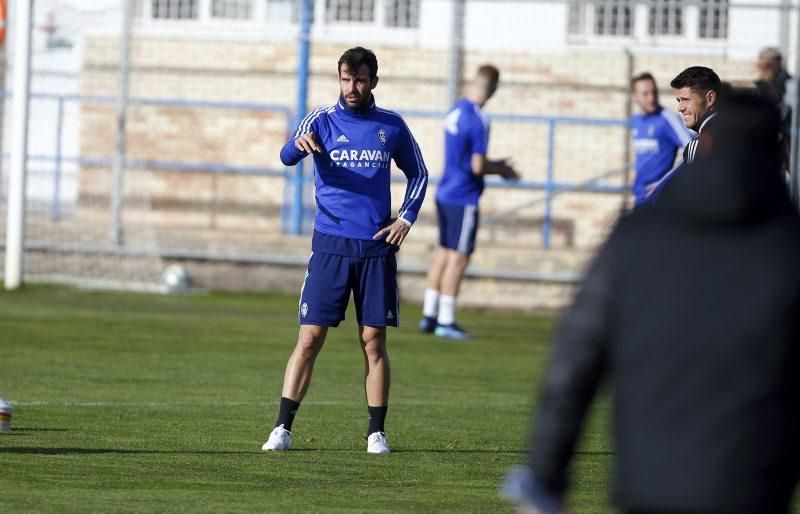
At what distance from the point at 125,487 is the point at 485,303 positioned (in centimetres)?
1380

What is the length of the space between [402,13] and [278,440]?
15869 millimetres

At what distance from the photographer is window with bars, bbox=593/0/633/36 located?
22.6 m

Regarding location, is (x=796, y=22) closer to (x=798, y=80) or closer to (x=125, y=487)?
(x=798, y=80)

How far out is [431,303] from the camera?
1753cm

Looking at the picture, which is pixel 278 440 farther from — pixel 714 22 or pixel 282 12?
pixel 282 12

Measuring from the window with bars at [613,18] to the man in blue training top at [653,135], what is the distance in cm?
511

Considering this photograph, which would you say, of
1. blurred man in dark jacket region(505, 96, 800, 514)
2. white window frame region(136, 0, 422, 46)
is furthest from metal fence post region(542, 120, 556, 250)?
blurred man in dark jacket region(505, 96, 800, 514)

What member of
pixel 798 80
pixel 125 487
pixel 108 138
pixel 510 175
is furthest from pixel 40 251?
pixel 125 487

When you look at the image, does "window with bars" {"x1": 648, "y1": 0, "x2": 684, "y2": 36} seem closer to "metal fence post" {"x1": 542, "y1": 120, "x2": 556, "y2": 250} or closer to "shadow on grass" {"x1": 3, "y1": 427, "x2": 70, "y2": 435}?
"metal fence post" {"x1": 542, "y1": 120, "x2": 556, "y2": 250}

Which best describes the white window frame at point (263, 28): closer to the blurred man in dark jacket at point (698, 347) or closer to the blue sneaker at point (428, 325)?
the blue sneaker at point (428, 325)

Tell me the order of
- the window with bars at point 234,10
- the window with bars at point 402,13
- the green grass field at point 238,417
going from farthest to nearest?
the window with bars at point 234,10 → the window with bars at point 402,13 → the green grass field at point 238,417

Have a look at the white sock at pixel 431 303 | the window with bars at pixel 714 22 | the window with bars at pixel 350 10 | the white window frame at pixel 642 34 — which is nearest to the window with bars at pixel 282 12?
the window with bars at pixel 350 10

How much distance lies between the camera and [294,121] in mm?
23266

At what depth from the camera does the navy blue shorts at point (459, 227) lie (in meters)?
17.3
